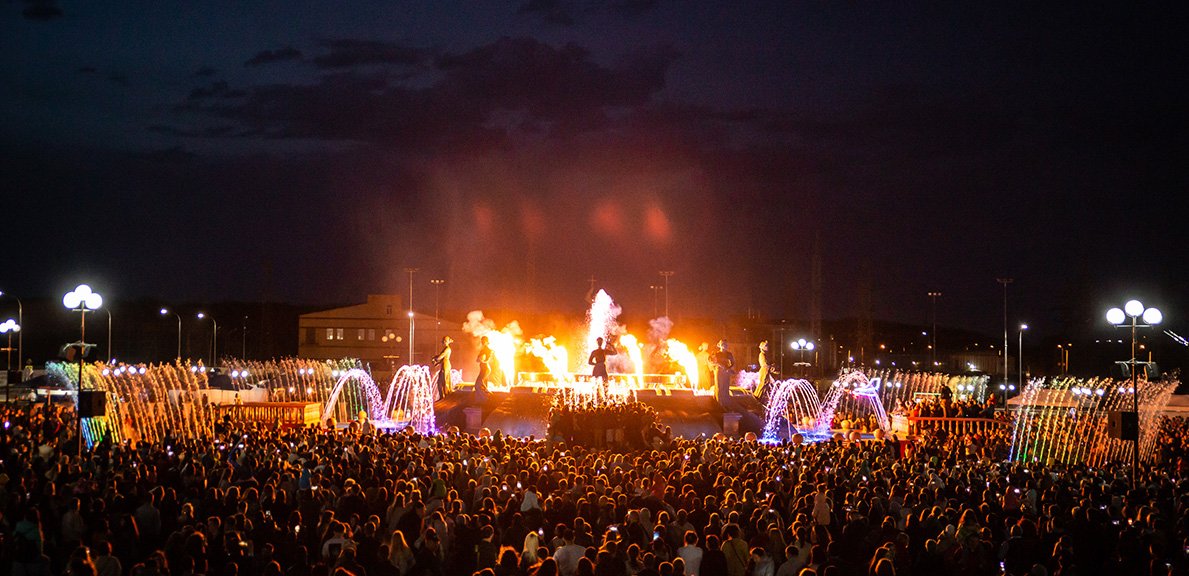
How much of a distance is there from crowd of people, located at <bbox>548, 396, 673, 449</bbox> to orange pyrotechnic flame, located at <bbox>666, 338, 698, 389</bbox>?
2040 centimetres

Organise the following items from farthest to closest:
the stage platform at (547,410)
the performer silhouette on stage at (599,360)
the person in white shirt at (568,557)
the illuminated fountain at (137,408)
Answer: the performer silhouette on stage at (599,360) → the stage platform at (547,410) → the illuminated fountain at (137,408) → the person in white shirt at (568,557)

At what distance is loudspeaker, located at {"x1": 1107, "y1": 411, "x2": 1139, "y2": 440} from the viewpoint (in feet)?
63.0

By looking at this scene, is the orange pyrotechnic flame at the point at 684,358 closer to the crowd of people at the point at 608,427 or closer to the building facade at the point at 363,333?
the crowd of people at the point at 608,427

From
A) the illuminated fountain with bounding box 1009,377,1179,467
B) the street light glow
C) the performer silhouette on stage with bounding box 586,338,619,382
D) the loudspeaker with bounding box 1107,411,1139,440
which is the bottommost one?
the illuminated fountain with bounding box 1009,377,1179,467

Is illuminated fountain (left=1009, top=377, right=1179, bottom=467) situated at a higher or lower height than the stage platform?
lower

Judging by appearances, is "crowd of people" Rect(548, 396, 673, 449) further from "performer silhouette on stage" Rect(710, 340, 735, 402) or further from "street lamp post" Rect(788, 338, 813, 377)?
"street lamp post" Rect(788, 338, 813, 377)

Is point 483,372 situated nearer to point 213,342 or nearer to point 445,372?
point 445,372

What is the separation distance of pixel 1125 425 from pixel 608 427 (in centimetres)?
1143

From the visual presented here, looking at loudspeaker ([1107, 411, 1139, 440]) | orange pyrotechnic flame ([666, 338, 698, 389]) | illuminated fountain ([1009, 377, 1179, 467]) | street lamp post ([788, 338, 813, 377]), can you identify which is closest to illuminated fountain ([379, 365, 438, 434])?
orange pyrotechnic flame ([666, 338, 698, 389])

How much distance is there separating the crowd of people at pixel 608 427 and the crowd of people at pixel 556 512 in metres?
4.70

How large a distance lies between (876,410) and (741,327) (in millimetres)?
71675

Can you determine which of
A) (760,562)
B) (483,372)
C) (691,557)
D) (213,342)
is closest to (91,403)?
(691,557)

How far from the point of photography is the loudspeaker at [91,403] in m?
20.0

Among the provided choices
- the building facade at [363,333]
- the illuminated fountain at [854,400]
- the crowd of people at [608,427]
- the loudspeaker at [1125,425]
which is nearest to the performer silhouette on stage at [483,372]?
the crowd of people at [608,427]
